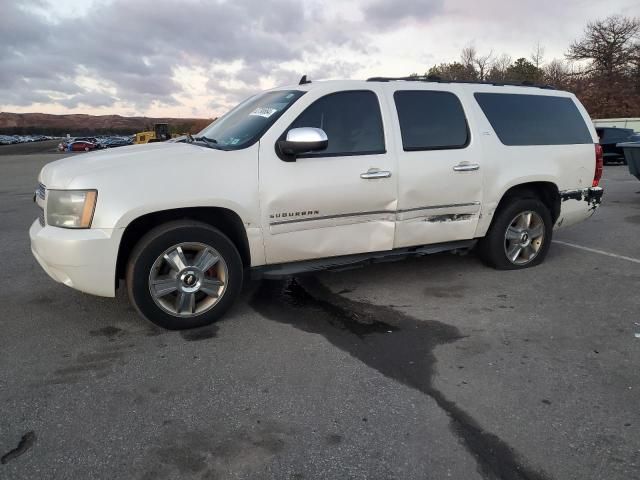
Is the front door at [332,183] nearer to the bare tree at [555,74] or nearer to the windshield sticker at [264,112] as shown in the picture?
the windshield sticker at [264,112]

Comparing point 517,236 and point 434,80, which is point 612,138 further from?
point 434,80

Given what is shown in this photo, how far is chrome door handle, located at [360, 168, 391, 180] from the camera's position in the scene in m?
4.22

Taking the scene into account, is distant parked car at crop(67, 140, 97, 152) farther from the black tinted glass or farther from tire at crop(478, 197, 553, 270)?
tire at crop(478, 197, 553, 270)

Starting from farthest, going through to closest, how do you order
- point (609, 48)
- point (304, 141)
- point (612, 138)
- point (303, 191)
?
point (609, 48) < point (612, 138) < point (303, 191) < point (304, 141)

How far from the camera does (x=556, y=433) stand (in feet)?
Answer: 8.55

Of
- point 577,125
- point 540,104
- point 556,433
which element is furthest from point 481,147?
point 556,433

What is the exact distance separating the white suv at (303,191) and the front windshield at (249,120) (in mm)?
20

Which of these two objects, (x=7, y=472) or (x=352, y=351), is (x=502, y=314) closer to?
(x=352, y=351)

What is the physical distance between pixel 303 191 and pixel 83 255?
1.66 meters

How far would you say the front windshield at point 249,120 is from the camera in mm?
4053

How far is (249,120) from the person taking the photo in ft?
14.3

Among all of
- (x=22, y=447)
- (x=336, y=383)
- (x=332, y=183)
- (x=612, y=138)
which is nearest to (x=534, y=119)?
(x=332, y=183)

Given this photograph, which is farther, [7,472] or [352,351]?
[352,351]

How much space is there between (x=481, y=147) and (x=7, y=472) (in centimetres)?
439
